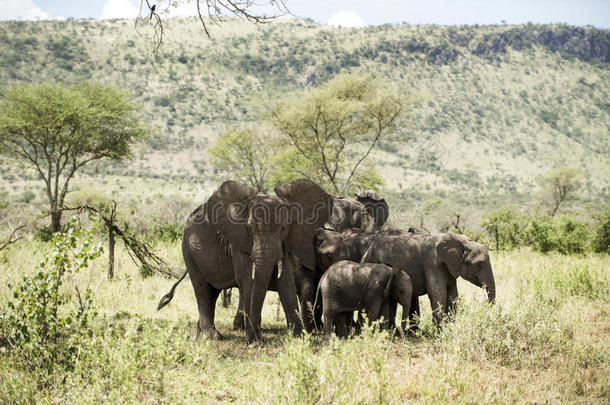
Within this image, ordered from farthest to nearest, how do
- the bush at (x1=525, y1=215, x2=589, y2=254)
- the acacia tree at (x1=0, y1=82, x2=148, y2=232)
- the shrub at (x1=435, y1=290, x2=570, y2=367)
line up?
1. the acacia tree at (x1=0, y1=82, x2=148, y2=232)
2. the bush at (x1=525, y1=215, x2=589, y2=254)
3. the shrub at (x1=435, y1=290, x2=570, y2=367)

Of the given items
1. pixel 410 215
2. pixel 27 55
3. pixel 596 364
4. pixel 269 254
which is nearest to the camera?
pixel 596 364

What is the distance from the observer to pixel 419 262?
8.12 m

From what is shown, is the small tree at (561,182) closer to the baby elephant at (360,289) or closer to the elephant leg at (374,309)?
the baby elephant at (360,289)

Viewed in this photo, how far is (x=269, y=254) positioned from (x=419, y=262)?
2.37m

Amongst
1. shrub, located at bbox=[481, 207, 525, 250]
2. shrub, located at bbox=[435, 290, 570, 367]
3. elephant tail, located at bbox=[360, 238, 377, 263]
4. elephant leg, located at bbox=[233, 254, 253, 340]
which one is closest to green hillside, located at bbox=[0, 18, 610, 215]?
shrub, located at bbox=[481, 207, 525, 250]

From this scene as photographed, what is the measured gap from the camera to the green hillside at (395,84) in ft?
222

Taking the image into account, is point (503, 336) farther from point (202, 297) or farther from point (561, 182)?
point (561, 182)

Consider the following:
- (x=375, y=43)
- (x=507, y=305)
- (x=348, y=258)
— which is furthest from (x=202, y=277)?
(x=375, y=43)

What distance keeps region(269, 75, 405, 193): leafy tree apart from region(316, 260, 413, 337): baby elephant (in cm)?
2139

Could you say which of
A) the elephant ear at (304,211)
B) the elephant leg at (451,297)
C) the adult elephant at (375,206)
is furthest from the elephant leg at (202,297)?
the adult elephant at (375,206)

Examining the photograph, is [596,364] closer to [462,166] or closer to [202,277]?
[202,277]

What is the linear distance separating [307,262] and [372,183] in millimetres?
23737

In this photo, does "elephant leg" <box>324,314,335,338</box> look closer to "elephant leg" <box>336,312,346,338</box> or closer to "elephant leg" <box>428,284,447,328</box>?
"elephant leg" <box>336,312,346,338</box>

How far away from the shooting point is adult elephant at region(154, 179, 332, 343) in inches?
283
